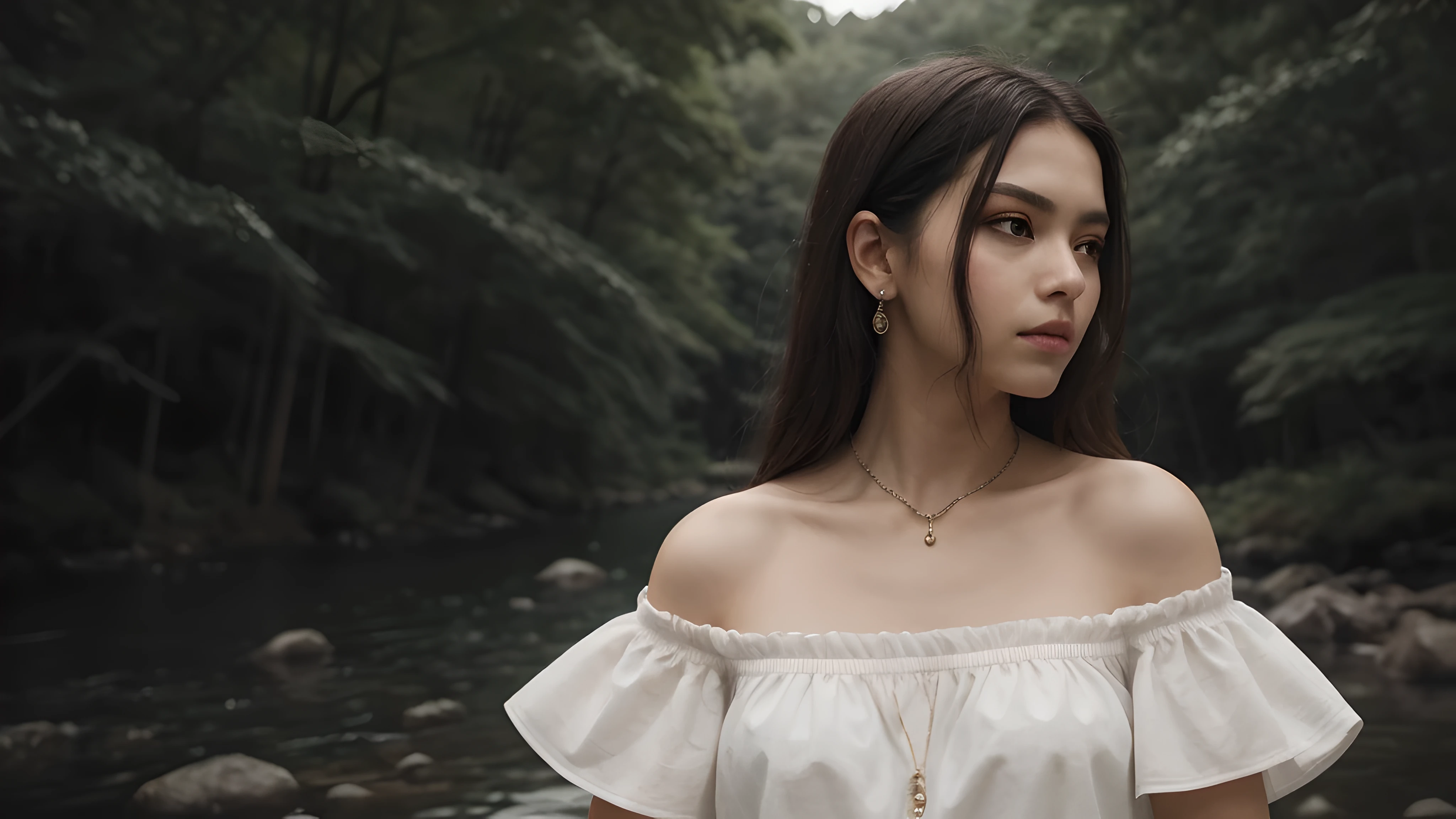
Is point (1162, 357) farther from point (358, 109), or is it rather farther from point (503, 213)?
point (358, 109)

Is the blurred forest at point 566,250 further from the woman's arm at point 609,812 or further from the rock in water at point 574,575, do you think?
the woman's arm at point 609,812

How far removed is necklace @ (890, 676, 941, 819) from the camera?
107 centimetres

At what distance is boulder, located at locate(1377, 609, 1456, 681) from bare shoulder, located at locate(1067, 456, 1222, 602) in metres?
2.96

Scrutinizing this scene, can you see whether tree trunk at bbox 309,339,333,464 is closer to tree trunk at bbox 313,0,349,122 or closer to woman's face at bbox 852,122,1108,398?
tree trunk at bbox 313,0,349,122

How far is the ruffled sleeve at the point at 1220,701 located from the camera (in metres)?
1.04

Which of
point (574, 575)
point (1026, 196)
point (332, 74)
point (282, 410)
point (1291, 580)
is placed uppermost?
point (332, 74)

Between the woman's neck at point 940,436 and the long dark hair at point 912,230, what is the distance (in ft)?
0.18

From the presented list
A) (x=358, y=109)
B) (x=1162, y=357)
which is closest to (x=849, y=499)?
(x=358, y=109)

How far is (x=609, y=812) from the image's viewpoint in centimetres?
121

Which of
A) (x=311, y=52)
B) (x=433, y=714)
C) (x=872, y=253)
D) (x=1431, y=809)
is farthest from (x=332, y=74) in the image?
(x=1431, y=809)

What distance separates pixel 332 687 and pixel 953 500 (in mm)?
2675

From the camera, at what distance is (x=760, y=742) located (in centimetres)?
109

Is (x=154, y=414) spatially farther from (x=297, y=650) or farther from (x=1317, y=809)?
(x=1317, y=809)

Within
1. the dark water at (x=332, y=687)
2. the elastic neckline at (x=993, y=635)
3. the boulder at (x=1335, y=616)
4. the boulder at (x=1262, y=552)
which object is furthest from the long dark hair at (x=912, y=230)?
the boulder at (x=1262, y=552)
